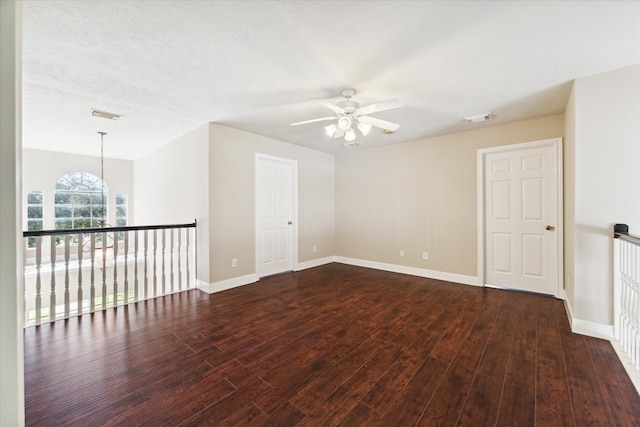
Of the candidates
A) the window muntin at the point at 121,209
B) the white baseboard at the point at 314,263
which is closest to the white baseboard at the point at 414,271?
the white baseboard at the point at 314,263

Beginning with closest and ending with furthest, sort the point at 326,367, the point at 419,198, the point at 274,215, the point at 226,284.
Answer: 1. the point at 326,367
2. the point at 226,284
3. the point at 419,198
4. the point at 274,215

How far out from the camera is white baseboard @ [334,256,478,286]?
13.8 ft

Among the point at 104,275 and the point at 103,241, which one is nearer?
the point at 104,275

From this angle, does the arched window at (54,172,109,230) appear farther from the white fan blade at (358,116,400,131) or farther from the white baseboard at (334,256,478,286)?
the white fan blade at (358,116,400,131)

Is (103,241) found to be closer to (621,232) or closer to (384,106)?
(384,106)

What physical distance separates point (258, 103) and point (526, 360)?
3607 mm

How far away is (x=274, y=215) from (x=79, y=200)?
5207 mm

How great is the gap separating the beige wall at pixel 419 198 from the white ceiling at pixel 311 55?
72cm

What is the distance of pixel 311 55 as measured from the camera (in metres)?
2.17

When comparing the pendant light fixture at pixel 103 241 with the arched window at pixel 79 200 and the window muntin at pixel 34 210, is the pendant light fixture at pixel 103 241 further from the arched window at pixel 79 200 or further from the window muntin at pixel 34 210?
the window muntin at pixel 34 210

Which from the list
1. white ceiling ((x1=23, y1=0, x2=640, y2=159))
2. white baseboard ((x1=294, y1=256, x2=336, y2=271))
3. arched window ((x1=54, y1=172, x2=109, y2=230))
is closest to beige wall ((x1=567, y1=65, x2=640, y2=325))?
white ceiling ((x1=23, y1=0, x2=640, y2=159))

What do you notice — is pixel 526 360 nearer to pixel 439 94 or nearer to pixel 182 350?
pixel 439 94

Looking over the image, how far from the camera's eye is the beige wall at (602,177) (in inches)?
93.0

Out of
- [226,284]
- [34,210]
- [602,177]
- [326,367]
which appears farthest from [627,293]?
[34,210]
